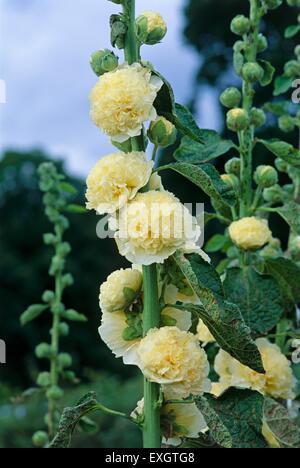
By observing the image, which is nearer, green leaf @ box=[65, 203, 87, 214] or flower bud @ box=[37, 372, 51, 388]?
green leaf @ box=[65, 203, 87, 214]

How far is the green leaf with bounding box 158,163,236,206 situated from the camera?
3.70ft

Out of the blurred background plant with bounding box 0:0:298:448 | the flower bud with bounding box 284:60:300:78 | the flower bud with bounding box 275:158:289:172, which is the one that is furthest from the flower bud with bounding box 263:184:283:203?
the blurred background plant with bounding box 0:0:298:448

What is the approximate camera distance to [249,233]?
146 cm

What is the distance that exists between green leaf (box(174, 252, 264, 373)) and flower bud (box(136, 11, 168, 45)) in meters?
0.33

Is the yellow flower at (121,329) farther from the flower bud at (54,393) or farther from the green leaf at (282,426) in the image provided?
the flower bud at (54,393)

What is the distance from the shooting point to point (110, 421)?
5441mm

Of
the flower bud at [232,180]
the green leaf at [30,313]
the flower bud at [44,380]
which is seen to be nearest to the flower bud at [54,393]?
the flower bud at [44,380]

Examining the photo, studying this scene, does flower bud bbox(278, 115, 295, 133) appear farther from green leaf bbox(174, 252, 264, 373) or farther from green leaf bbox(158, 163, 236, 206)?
green leaf bbox(174, 252, 264, 373)

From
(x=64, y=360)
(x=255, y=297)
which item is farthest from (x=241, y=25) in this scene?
(x=64, y=360)

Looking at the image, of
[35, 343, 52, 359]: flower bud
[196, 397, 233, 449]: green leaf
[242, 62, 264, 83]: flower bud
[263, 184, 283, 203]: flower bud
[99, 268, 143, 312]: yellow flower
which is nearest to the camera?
[196, 397, 233, 449]: green leaf

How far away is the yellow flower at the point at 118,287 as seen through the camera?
46.3 inches

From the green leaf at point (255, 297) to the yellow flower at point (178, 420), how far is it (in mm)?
285

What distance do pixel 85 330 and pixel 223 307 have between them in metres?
14.1

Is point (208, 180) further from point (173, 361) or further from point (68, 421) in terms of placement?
point (68, 421)
